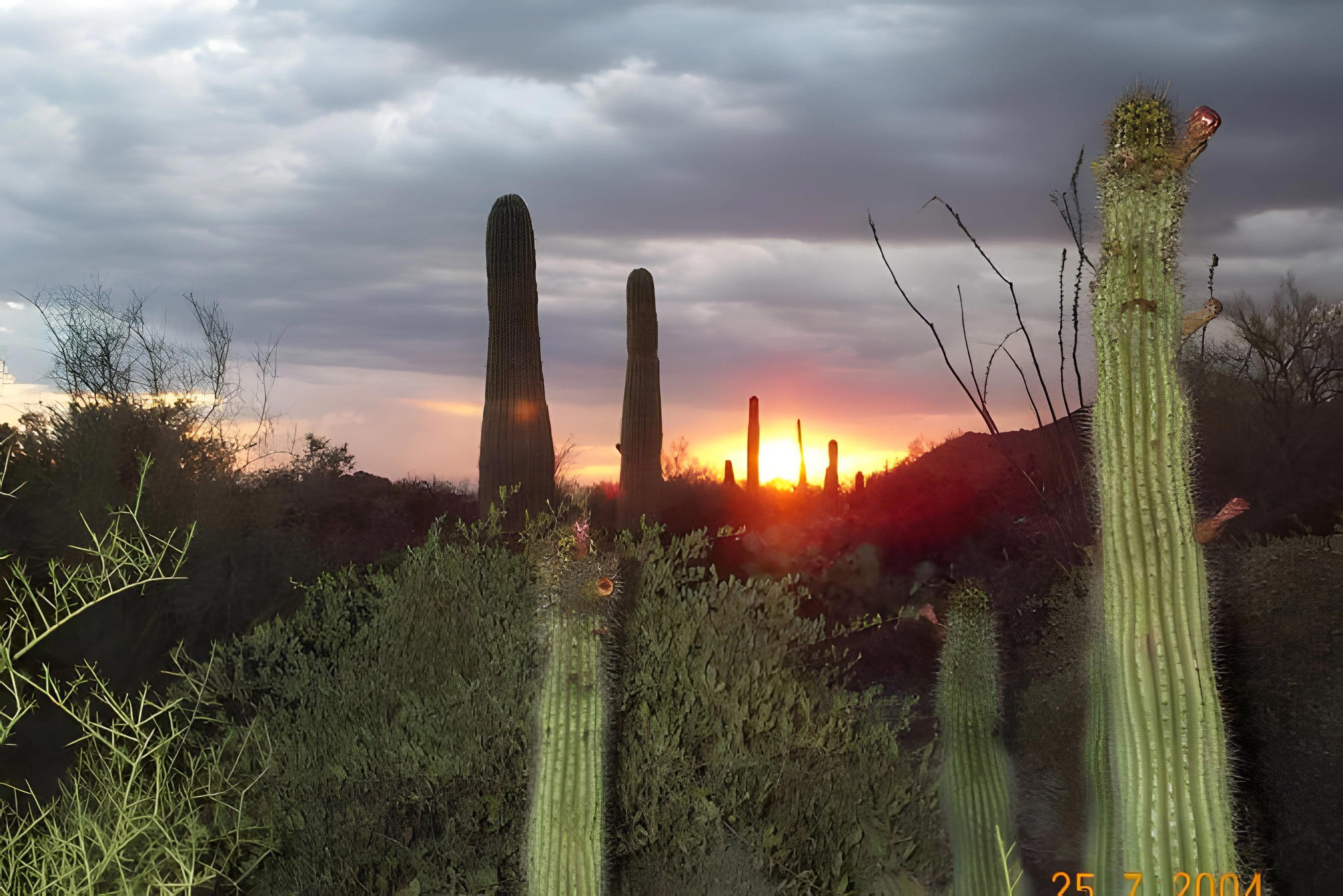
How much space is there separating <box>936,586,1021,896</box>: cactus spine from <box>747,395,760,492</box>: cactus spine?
16575mm

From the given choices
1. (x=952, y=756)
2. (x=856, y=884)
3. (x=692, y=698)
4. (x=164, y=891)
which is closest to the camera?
(x=164, y=891)

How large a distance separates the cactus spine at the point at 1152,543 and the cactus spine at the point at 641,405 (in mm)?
11506

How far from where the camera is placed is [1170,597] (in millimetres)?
3189

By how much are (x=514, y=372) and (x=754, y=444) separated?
9.93 m

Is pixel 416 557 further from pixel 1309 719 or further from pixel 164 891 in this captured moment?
pixel 1309 719

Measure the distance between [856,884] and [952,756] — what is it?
1.28m

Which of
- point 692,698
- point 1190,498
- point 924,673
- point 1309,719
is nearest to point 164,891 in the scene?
point 692,698

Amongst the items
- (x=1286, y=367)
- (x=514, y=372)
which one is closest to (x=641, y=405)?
(x=514, y=372)

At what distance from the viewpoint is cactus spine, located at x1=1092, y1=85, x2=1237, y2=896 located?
3125mm

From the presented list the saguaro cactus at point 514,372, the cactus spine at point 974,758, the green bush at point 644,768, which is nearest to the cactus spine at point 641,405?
the saguaro cactus at point 514,372
